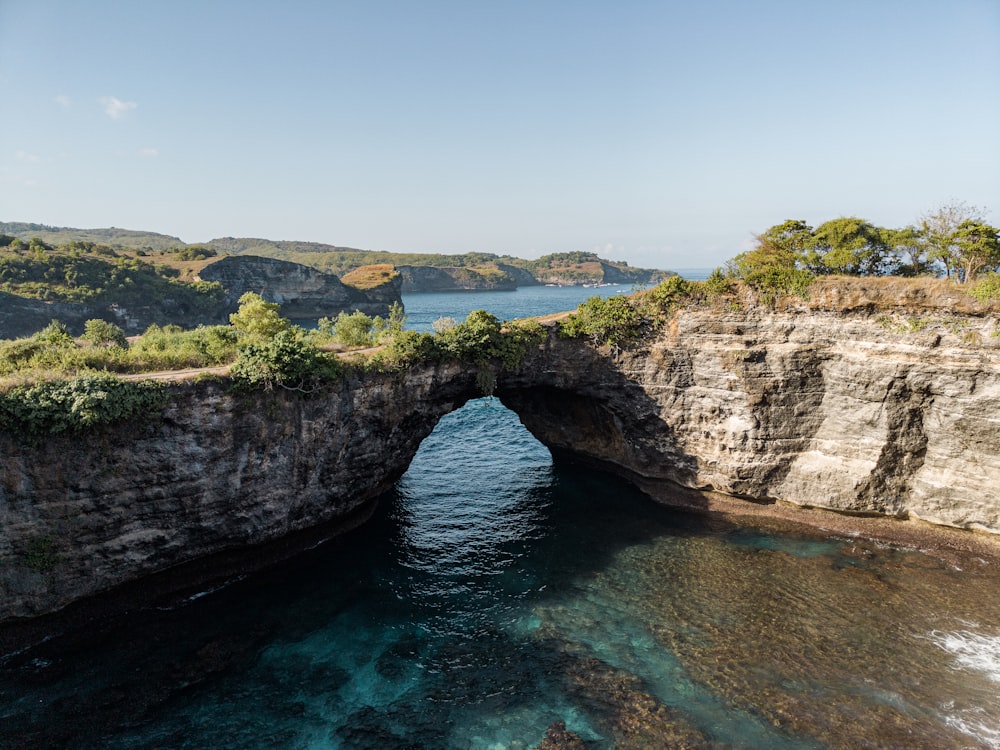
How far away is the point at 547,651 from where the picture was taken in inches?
741

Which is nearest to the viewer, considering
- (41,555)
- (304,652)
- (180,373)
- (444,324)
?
(41,555)

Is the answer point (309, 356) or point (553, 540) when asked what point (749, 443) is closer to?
point (553, 540)

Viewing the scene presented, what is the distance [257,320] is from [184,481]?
30.3 ft

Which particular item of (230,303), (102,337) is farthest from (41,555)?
(230,303)

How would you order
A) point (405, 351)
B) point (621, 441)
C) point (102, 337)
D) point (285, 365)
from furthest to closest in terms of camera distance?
point (621, 441)
point (102, 337)
point (405, 351)
point (285, 365)

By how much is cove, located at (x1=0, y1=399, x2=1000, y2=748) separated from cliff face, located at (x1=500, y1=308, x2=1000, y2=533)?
3.01 metres

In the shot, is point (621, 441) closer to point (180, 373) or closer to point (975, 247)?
point (975, 247)

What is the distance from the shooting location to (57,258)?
294ft

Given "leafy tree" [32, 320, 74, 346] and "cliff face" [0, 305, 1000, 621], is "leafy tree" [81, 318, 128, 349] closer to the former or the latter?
"leafy tree" [32, 320, 74, 346]

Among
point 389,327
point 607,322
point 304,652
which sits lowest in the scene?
point 304,652

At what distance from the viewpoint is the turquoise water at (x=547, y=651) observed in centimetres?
1573

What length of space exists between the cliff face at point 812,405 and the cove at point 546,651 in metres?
3.01

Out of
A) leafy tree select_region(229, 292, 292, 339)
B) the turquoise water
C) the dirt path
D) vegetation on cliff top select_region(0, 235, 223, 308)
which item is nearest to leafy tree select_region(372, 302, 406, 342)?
the dirt path

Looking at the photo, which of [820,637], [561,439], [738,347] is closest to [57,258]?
[561,439]
